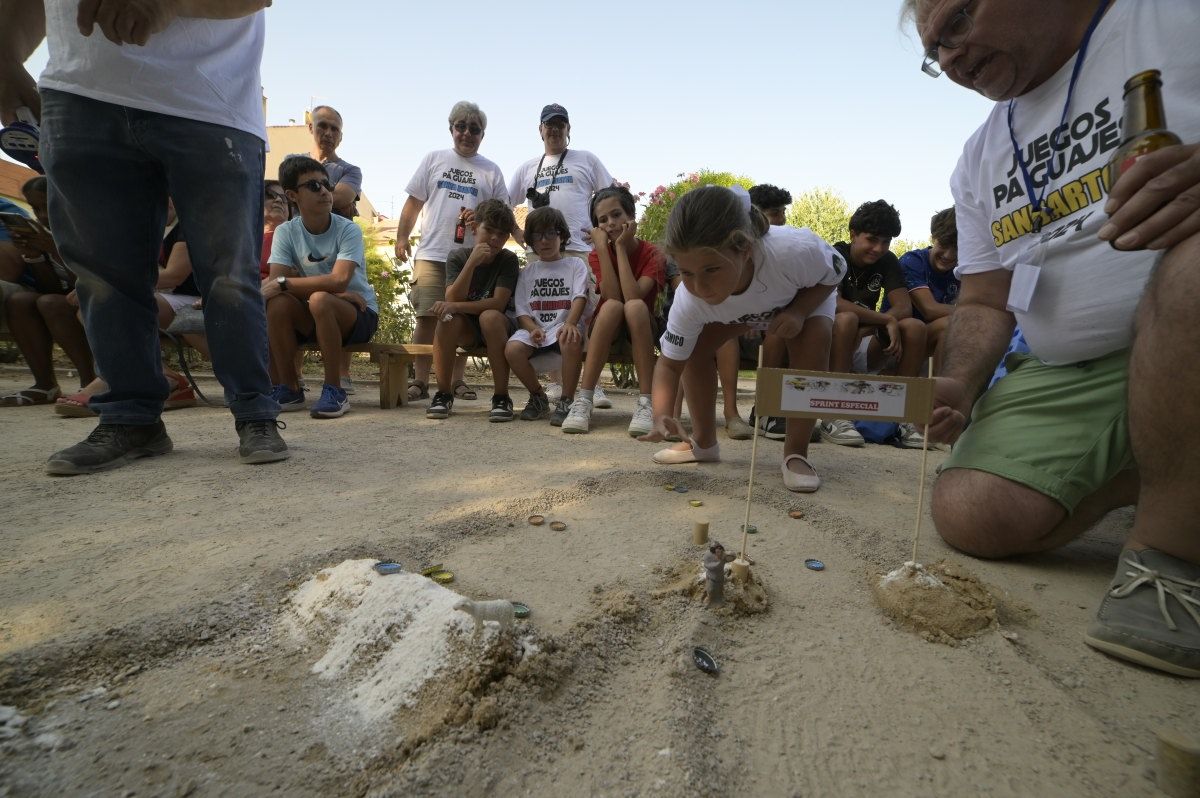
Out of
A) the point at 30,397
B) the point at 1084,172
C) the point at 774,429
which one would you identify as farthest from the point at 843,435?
the point at 30,397

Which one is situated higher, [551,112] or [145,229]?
[551,112]

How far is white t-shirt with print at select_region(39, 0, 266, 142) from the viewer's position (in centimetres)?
200

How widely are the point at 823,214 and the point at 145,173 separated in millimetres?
20930

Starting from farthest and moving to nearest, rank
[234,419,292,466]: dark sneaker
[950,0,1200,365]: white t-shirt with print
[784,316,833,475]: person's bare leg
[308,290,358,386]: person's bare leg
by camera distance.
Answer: [308,290,358,386]: person's bare leg < [784,316,833,475]: person's bare leg < [234,419,292,466]: dark sneaker < [950,0,1200,365]: white t-shirt with print

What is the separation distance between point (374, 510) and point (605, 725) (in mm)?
1159

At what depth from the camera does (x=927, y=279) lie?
4.23 meters

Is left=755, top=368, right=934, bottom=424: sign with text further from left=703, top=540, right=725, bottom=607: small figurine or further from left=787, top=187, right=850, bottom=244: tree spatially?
left=787, top=187, right=850, bottom=244: tree

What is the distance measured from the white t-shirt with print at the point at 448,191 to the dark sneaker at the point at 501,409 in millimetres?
1461

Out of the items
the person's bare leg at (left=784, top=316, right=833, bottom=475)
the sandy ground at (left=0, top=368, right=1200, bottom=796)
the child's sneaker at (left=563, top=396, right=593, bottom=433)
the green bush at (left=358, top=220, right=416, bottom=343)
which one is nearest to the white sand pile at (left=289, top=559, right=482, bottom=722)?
the sandy ground at (left=0, top=368, right=1200, bottom=796)

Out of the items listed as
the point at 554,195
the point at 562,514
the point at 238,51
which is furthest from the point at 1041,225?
the point at 554,195

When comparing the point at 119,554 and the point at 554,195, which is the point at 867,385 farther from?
the point at 554,195

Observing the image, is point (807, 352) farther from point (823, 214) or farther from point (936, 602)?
point (823, 214)

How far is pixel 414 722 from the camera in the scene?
2.92ft

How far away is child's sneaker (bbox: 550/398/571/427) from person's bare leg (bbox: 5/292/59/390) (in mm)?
3456
